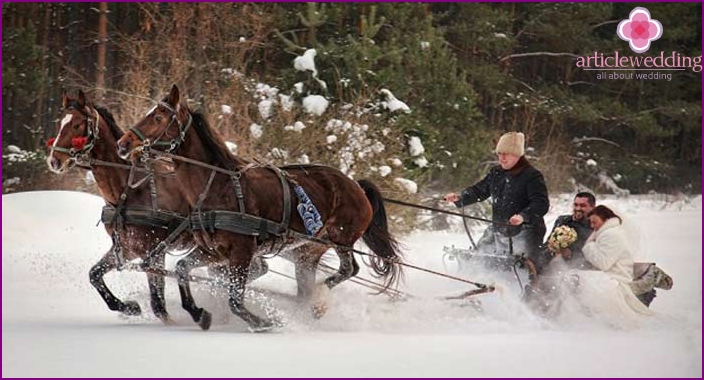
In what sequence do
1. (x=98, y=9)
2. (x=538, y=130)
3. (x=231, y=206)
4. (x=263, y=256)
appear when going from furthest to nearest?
(x=538, y=130) < (x=98, y=9) < (x=263, y=256) < (x=231, y=206)

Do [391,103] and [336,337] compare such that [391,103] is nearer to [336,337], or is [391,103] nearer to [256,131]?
[256,131]

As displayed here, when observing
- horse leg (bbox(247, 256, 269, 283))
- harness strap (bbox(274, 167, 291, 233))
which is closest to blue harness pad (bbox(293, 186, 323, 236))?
harness strap (bbox(274, 167, 291, 233))

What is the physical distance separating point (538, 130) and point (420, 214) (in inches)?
341

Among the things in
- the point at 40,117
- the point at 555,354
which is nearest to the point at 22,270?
the point at 555,354

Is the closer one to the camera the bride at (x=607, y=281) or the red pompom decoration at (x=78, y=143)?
the red pompom decoration at (x=78, y=143)

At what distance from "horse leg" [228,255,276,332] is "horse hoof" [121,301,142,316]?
1.09 m

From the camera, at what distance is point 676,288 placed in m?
12.1

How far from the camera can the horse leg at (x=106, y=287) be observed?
303 inches

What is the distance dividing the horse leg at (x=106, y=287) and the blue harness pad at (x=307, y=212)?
144 cm

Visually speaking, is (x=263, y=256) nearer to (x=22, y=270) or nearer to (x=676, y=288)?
(x=22, y=270)

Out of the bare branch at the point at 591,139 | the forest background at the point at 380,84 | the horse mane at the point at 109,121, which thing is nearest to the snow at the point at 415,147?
the forest background at the point at 380,84

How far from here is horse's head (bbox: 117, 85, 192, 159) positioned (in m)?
6.74

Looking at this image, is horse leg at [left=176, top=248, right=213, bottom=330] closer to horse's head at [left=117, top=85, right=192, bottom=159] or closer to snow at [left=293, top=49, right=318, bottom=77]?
horse's head at [left=117, top=85, right=192, bottom=159]

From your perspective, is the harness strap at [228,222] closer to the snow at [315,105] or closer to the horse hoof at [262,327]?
the horse hoof at [262,327]
